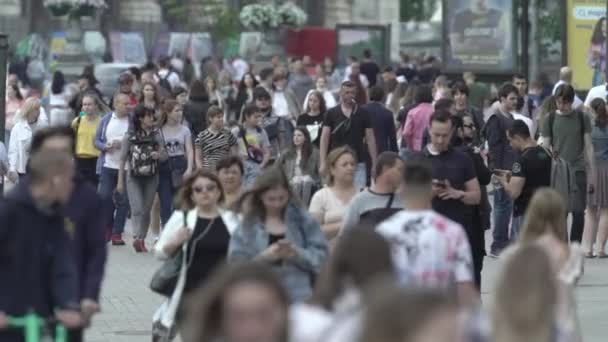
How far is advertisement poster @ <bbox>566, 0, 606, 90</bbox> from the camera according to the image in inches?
1066

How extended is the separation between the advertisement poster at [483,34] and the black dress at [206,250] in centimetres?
1859

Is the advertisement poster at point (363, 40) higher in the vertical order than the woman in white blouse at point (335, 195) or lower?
lower

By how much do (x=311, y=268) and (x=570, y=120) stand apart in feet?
28.2

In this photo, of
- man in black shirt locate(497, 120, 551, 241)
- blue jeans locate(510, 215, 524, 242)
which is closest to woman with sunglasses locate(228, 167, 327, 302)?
man in black shirt locate(497, 120, 551, 241)

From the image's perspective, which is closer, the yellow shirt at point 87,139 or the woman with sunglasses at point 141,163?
the woman with sunglasses at point 141,163

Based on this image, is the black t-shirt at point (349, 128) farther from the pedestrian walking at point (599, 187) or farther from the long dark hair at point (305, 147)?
the pedestrian walking at point (599, 187)

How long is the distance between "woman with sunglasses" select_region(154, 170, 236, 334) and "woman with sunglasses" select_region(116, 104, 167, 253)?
793 cm

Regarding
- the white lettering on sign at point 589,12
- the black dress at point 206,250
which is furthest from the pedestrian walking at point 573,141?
the white lettering on sign at point 589,12

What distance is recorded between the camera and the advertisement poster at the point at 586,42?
2708 centimetres

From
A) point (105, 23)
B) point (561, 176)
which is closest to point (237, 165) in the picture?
point (561, 176)

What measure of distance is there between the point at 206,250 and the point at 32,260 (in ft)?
7.82

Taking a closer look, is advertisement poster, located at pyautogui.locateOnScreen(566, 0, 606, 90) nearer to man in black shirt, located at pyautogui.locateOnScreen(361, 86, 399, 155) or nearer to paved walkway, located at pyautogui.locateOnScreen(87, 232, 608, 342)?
man in black shirt, located at pyautogui.locateOnScreen(361, 86, 399, 155)

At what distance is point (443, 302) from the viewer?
5.22 metres

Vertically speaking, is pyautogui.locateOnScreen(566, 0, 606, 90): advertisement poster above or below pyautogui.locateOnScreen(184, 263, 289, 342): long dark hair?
below
